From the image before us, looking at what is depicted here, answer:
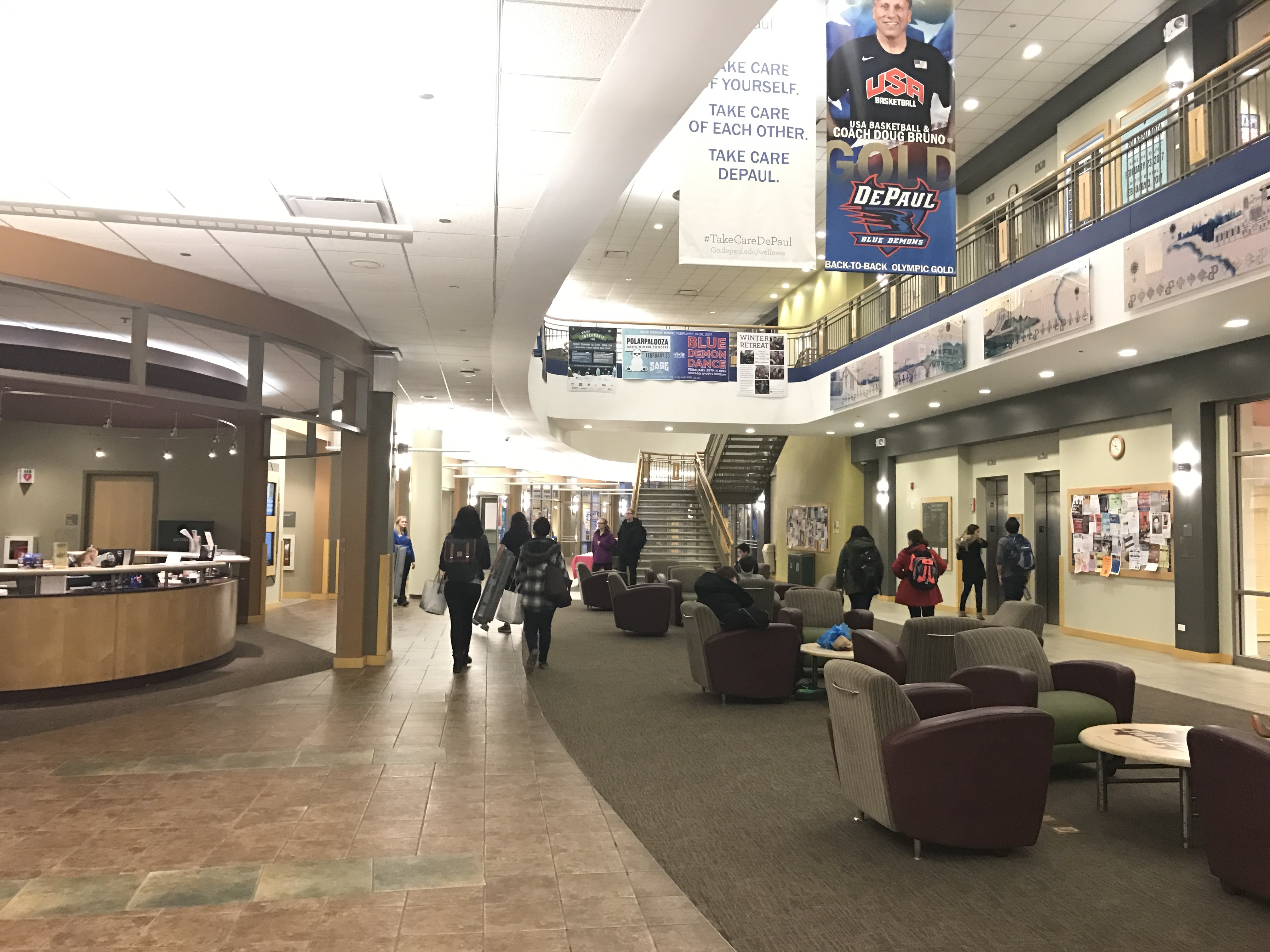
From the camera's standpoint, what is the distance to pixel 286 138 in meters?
4.74

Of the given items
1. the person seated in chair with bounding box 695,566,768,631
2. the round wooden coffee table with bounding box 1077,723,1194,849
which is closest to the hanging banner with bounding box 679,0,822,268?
the person seated in chair with bounding box 695,566,768,631

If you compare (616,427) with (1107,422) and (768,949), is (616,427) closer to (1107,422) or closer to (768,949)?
(1107,422)

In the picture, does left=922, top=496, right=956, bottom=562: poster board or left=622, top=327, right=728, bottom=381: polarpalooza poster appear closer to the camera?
left=922, top=496, right=956, bottom=562: poster board

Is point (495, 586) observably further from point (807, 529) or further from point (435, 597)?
point (807, 529)

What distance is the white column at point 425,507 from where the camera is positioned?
17484mm

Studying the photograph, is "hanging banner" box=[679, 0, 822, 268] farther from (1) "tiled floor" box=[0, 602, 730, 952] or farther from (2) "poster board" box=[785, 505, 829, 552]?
(2) "poster board" box=[785, 505, 829, 552]

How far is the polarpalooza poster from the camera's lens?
18969 millimetres

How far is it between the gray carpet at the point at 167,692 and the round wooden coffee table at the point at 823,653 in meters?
4.96

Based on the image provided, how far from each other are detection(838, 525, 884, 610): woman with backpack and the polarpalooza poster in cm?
796

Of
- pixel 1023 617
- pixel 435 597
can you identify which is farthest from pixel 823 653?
pixel 435 597

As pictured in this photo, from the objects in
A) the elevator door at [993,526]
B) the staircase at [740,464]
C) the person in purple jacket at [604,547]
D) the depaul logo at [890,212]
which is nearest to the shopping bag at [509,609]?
the person in purple jacket at [604,547]

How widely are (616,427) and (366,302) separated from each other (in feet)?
42.5

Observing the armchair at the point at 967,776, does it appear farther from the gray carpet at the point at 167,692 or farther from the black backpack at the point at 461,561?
the gray carpet at the point at 167,692

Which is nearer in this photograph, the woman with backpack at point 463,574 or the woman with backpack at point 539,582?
the woman with backpack at point 463,574
